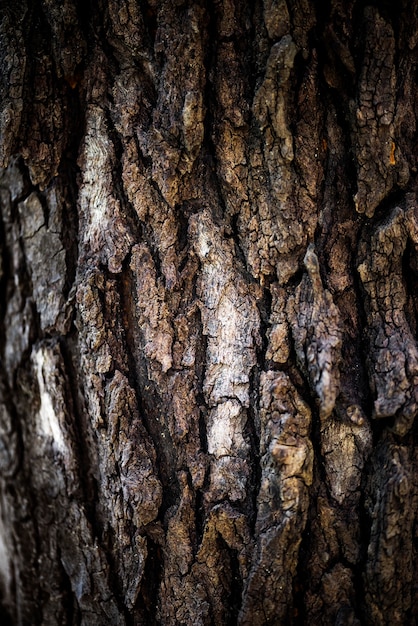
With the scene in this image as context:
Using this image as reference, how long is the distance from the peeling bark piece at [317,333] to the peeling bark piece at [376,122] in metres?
0.18

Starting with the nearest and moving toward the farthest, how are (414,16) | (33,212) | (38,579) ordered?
(414,16) → (33,212) → (38,579)

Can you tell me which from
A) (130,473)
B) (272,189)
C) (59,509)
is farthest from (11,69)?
(59,509)

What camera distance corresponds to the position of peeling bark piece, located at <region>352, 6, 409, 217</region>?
3.47ft

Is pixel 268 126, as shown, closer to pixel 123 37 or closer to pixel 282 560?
pixel 123 37

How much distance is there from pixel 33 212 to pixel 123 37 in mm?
454

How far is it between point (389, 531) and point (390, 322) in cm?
44

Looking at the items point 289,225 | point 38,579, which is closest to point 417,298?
point 289,225

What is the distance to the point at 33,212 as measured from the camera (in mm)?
1283

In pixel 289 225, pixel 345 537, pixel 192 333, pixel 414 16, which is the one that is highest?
pixel 414 16

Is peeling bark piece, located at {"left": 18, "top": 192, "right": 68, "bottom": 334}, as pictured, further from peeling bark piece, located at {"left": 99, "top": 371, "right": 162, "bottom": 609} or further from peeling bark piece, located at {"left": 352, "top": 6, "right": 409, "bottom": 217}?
peeling bark piece, located at {"left": 352, "top": 6, "right": 409, "bottom": 217}

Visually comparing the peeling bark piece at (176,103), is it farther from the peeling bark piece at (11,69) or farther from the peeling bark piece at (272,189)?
the peeling bark piece at (11,69)

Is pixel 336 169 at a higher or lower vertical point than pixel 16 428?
higher

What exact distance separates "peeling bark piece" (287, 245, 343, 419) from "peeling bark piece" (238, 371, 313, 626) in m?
0.06

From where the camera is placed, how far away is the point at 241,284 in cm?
113
